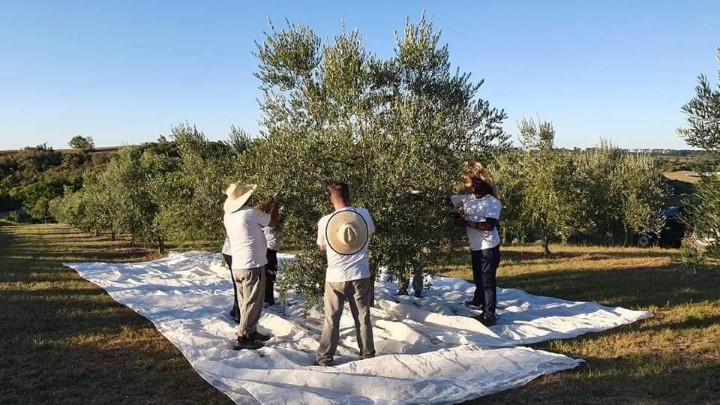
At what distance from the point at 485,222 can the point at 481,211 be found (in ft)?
0.57

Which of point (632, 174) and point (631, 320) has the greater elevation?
point (632, 174)

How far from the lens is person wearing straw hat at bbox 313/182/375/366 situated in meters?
5.99

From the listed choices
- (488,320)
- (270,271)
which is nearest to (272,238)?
(270,271)

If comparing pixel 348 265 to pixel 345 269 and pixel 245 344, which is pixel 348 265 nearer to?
pixel 345 269

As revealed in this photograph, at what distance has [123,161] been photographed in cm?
2309

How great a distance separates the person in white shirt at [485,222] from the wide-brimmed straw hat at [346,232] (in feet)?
7.37

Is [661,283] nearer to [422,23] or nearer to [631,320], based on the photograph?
[631,320]

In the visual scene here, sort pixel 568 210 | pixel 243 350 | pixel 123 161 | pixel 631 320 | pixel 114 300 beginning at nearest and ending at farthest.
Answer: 1. pixel 243 350
2. pixel 631 320
3. pixel 114 300
4. pixel 568 210
5. pixel 123 161

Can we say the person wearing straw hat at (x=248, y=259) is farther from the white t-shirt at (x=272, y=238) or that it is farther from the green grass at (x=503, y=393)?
the white t-shirt at (x=272, y=238)

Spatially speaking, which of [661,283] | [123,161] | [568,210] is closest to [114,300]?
[661,283]

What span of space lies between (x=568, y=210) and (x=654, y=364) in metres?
10.9

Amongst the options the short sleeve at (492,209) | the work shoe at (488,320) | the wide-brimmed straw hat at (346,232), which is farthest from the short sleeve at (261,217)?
the work shoe at (488,320)

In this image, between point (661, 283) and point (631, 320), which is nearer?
point (631, 320)

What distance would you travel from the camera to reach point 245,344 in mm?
6777
